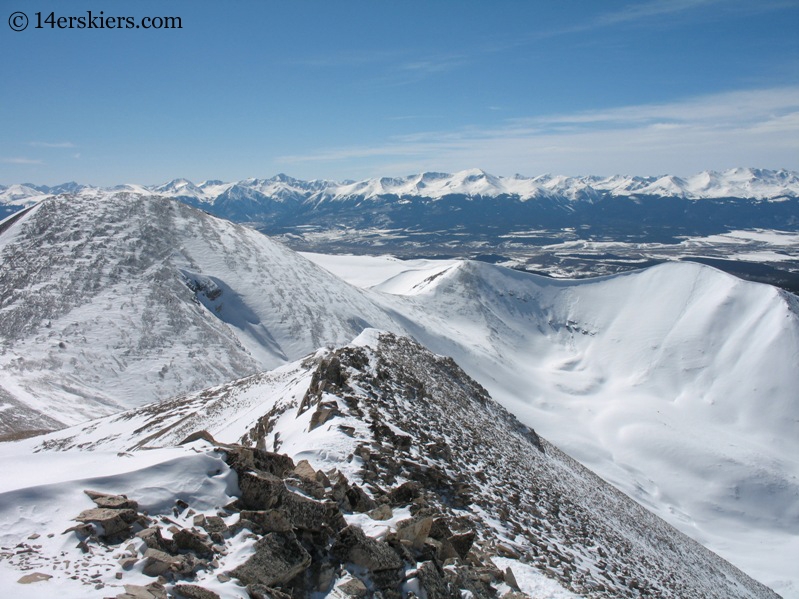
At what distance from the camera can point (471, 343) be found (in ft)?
344

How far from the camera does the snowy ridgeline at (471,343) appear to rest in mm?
60781

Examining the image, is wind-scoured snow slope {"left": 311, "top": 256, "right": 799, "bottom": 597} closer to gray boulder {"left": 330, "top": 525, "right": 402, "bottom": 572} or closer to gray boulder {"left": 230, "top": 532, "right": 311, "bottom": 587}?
gray boulder {"left": 330, "top": 525, "right": 402, "bottom": 572}

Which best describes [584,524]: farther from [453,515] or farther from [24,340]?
[24,340]

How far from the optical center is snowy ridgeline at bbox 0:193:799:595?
60.8 meters

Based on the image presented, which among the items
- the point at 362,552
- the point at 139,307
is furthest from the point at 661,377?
the point at 362,552

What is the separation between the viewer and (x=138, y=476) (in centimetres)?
970

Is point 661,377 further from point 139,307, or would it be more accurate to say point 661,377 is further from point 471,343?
point 139,307

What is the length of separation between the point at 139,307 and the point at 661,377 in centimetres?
9974

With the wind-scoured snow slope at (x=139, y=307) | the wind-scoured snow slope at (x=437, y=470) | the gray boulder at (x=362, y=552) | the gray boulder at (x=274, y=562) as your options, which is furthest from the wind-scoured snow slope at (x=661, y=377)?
the gray boulder at (x=274, y=562)

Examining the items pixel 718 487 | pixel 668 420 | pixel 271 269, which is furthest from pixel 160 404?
pixel 668 420

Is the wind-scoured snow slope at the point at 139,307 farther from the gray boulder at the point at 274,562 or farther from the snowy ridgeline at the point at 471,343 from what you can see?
the gray boulder at the point at 274,562

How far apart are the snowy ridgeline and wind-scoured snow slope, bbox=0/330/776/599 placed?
2921 cm

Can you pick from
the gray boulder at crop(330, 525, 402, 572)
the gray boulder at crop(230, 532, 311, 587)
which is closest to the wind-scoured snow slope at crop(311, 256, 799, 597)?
the gray boulder at crop(330, 525, 402, 572)

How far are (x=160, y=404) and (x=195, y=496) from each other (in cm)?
3508
